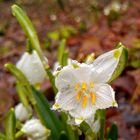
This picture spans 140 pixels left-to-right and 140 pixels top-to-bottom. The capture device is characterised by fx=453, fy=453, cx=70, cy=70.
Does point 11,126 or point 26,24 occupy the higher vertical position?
point 26,24

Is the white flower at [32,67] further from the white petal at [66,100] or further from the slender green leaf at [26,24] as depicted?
the white petal at [66,100]

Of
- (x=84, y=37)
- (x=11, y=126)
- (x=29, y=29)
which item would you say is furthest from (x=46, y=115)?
(x=84, y=37)

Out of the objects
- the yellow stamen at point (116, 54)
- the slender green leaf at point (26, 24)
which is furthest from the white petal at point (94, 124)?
the slender green leaf at point (26, 24)

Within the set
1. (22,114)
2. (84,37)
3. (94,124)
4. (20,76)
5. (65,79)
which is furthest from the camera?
(84,37)

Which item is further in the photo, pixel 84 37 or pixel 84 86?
pixel 84 37

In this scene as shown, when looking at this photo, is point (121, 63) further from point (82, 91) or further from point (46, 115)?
point (46, 115)
